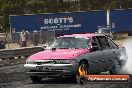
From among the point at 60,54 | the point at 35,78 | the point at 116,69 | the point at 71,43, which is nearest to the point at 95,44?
the point at 71,43

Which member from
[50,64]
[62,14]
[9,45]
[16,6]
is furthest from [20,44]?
[16,6]

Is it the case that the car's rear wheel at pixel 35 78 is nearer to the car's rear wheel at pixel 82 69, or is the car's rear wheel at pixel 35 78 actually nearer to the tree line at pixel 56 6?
the car's rear wheel at pixel 82 69

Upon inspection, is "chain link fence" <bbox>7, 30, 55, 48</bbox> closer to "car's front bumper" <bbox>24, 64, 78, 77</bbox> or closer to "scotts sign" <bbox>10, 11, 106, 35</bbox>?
"scotts sign" <bbox>10, 11, 106, 35</bbox>

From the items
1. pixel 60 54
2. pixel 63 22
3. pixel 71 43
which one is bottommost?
pixel 63 22

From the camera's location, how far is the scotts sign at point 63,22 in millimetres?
49781

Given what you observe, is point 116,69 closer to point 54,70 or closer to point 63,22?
point 54,70

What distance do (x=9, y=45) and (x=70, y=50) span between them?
86.4ft

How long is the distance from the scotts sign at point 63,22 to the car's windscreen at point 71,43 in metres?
35.2

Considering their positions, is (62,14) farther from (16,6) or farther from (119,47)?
(119,47)

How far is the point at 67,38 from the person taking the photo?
14461mm

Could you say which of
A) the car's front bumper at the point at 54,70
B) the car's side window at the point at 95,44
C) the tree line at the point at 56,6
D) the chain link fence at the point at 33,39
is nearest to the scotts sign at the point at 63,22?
the chain link fence at the point at 33,39

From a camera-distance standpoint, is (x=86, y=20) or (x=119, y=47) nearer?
(x=119, y=47)

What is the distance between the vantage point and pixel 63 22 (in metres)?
50.2

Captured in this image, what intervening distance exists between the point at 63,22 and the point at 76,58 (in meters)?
37.3
